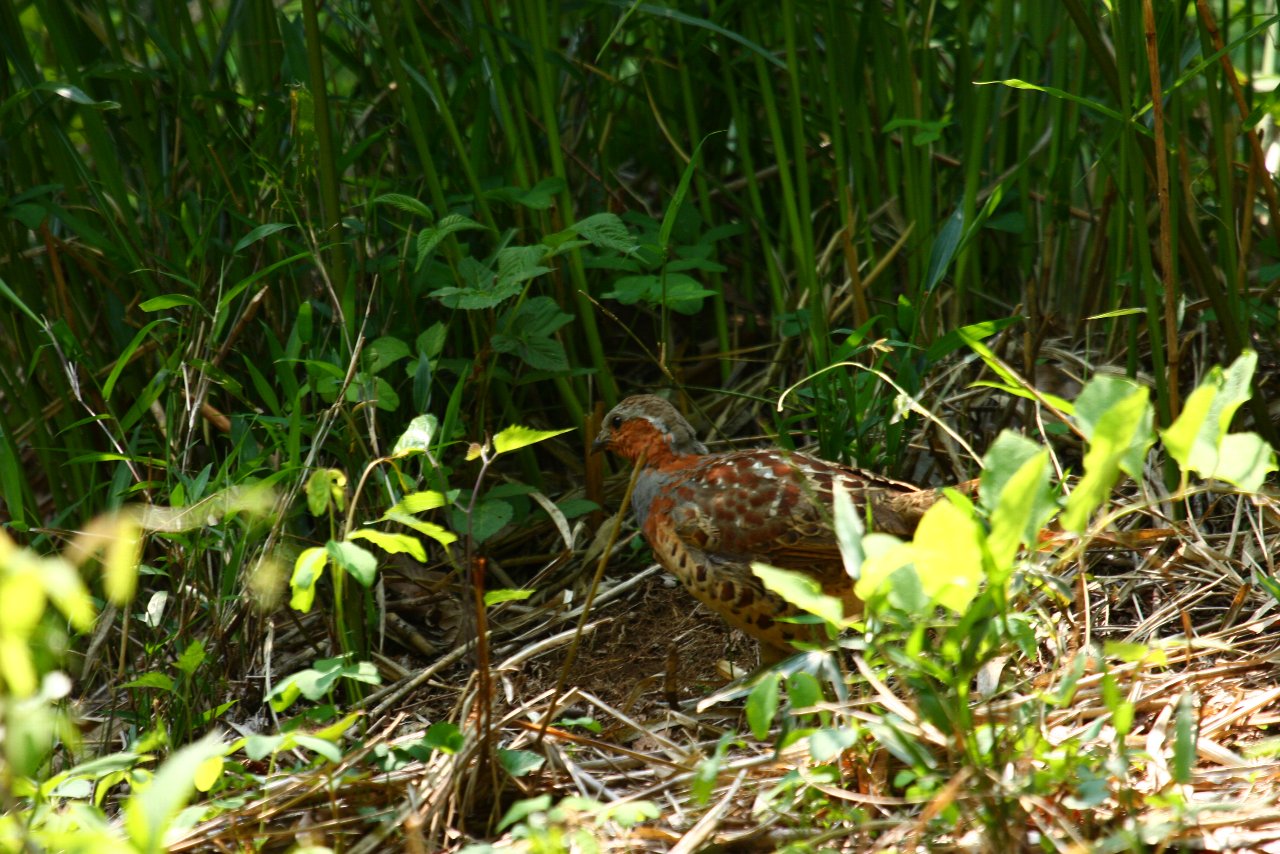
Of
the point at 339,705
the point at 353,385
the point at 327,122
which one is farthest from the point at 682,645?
the point at 327,122

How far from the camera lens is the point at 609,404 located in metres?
3.58

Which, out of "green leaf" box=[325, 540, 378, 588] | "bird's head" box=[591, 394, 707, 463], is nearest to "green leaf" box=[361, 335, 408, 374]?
"bird's head" box=[591, 394, 707, 463]

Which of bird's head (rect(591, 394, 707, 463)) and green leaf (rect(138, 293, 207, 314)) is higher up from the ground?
green leaf (rect(138, 293, 207, 314))

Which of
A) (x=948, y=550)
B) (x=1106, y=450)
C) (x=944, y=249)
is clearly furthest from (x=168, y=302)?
(x=1106, y=450)

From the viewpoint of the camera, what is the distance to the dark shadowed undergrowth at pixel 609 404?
6.41 feet

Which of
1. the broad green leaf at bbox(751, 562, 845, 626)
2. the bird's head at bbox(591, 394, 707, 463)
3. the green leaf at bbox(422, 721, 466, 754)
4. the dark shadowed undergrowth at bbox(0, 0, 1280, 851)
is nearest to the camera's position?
the broad green leaf at bbox(751, 562, 845, 626)

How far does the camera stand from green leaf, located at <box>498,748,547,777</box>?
6.96 ft

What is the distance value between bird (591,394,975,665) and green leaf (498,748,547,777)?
2.58 ft

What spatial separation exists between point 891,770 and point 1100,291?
6.20 feet

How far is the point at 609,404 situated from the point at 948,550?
1.99m

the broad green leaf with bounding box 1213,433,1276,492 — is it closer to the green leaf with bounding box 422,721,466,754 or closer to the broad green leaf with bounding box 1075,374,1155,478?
the broad green leaf with bounding box 1075,374,1155,478

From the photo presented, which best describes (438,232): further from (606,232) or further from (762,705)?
(762,705)

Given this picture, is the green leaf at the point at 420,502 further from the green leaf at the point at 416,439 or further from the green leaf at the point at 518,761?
the green leaf at the point at 518,761

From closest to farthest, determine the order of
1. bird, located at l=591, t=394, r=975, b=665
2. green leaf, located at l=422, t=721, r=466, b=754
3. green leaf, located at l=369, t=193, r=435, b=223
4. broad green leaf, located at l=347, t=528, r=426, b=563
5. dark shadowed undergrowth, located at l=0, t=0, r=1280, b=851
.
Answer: dark shadowed undergrowth, located at l=0, t=0, r=1280, b=851
green leaf, located at l=422, t=721, r=466, b=754
broad green leaf, located at l=347, t=528, r=426, b=563
bird, located at l=591, t=394, r=975, b=665
green leaf, located at l=369, t=193, r=435, b=223
